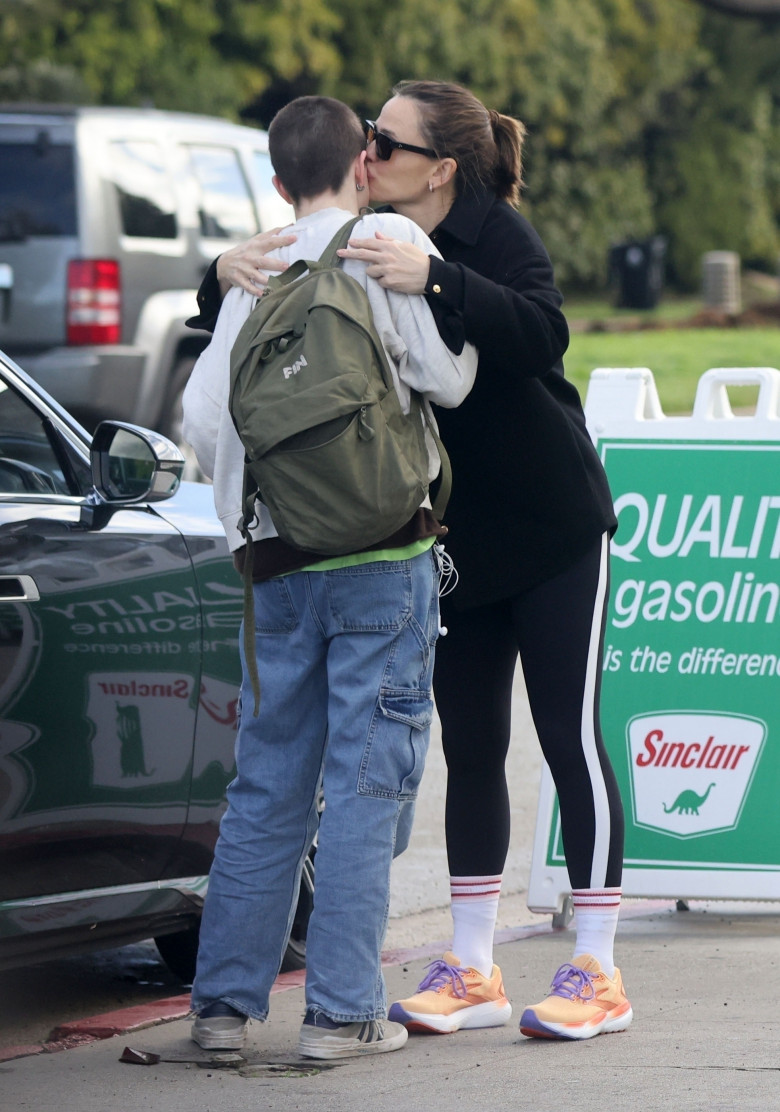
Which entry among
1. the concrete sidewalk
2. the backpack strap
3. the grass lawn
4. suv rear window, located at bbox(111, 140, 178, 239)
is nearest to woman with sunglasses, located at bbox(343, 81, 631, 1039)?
the concrete sidewalk

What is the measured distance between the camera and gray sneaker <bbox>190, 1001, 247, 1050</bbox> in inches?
142

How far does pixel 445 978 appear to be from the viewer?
387cm

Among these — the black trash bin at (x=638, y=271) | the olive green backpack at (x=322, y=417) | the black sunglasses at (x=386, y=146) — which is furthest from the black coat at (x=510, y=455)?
the black trash bin at (x=638, y=271)

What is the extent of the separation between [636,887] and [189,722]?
138 cm

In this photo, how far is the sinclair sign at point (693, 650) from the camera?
15.5 ft

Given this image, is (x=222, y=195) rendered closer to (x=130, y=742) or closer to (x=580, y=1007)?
(x=130, y=742)

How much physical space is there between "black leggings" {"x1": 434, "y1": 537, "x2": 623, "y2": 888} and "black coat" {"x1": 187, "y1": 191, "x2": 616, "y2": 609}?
7cm

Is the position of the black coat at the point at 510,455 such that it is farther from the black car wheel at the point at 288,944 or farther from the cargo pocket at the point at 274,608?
the black car wheel at the point at 288,944

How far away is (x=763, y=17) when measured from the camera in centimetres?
3144

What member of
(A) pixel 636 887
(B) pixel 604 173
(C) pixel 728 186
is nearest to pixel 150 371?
(A) pixel 636 887

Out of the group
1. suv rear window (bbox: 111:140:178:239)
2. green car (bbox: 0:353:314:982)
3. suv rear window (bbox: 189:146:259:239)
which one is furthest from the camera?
suv rear window (bbox: 189:146:259:239)

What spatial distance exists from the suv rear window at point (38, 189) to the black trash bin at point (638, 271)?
24359 millimetres

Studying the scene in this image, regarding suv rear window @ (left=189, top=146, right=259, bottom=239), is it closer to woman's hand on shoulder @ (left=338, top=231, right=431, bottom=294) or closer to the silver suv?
the silver suv

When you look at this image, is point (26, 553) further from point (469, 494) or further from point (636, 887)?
point (636, 887)
